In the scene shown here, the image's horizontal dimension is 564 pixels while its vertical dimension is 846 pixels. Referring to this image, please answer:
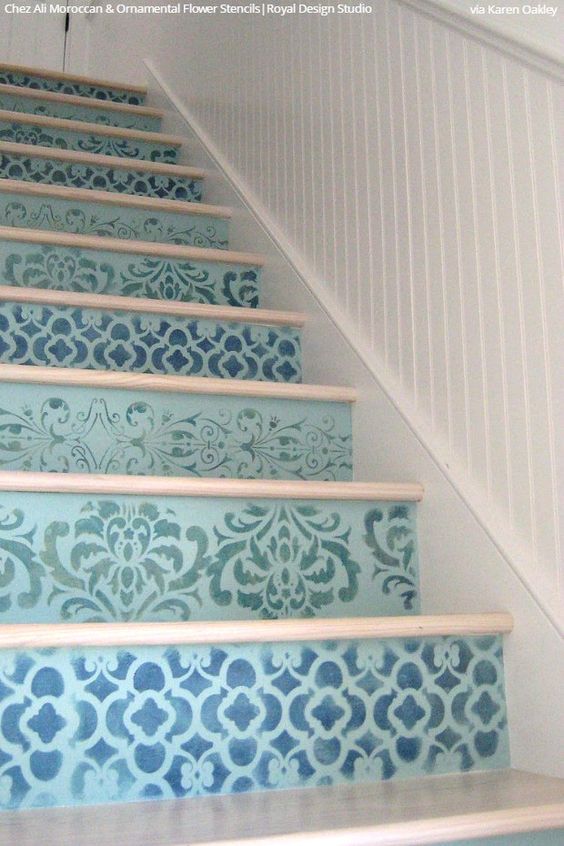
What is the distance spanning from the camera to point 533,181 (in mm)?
1256

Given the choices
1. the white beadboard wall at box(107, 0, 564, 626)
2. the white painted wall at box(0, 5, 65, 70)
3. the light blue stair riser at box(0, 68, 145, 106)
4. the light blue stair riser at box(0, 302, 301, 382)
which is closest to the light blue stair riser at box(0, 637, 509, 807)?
the white beadboard wall at box(107, 0, 564, 626)

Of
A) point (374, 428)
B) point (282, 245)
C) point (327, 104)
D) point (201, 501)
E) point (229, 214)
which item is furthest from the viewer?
point (229, 214)

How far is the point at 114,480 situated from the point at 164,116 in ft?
7.86

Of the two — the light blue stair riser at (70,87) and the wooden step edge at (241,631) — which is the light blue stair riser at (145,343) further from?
the light blue stair riser at (70,87)

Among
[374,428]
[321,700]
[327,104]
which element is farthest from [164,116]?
[321,700]

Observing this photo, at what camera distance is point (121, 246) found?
2.11 meters

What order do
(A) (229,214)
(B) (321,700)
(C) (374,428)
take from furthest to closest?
(A) (229,214), (C) (374,428), (B) (321,700)

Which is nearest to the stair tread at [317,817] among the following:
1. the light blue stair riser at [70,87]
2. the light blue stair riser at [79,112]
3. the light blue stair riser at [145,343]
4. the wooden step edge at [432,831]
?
the wooden step edge at [432,831]

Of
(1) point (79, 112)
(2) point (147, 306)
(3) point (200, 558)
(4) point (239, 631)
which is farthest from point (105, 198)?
(4) point (239, 631)

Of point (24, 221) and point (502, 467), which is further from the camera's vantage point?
point (24, 221)

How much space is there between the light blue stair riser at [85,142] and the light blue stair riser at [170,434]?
1.55 m

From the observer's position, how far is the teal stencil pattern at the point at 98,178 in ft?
8.46

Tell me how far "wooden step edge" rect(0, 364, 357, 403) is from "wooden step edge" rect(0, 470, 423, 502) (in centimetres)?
25

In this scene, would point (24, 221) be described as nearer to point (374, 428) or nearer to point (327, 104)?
point (327, 104)
